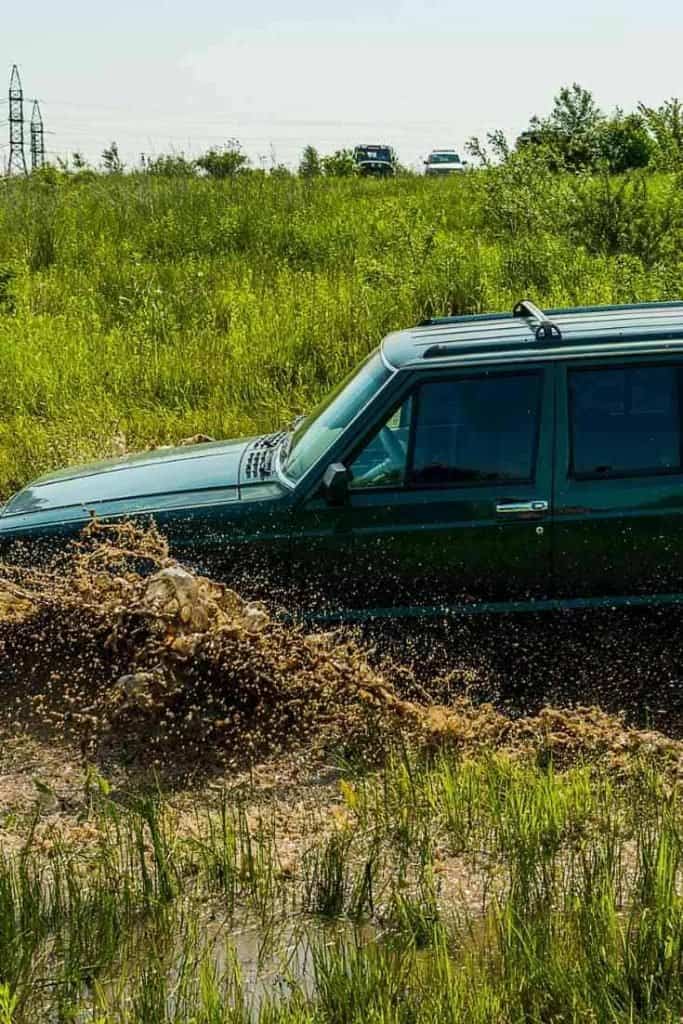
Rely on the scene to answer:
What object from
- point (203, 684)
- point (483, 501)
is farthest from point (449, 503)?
point (203, 684)

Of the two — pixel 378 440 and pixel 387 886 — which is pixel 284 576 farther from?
pixel 387 886

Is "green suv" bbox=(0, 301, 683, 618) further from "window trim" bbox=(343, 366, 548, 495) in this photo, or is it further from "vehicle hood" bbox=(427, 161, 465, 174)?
"vehicle hood" bbox=(427, 161, 465, 174)

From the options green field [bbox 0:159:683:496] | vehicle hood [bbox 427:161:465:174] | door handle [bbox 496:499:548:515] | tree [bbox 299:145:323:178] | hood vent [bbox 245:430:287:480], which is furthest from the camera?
vehicle hood [bbox 427:161:465:174]

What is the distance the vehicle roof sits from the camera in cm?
609

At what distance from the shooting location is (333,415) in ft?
21.0

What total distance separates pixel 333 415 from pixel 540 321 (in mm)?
1106

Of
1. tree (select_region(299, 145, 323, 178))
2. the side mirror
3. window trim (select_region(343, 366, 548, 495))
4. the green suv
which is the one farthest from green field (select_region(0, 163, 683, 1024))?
tree (select_region(299, 145, 323, 178))

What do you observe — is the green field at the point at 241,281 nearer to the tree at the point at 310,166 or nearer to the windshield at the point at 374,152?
the tree at the point at 310,166

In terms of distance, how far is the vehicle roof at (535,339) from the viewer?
6.09m

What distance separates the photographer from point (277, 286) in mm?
15258

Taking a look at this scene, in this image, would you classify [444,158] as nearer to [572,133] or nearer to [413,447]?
[572,133]

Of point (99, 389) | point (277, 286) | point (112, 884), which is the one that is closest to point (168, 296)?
point (277, 286)

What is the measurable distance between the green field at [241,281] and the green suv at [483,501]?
4709mm

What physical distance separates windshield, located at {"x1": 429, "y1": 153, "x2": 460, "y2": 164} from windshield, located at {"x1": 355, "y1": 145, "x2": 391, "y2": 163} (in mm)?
1693
